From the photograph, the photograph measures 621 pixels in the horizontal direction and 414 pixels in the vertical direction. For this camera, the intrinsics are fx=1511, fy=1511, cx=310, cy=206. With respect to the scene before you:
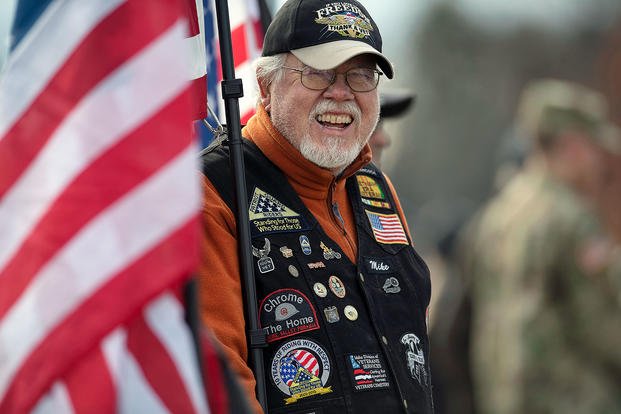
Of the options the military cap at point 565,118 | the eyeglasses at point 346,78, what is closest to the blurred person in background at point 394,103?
the military cap at point 565,118

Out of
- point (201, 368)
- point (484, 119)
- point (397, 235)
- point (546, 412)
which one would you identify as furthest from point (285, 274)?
point (484, 119)

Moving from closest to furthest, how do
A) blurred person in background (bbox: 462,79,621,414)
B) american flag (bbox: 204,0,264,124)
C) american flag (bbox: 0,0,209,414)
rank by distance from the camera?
american flag (bbox: 0,0,209,414) → american flag (bbox: 204,0,264,124) → blurred person in background (bbox: 462,79,621,414)

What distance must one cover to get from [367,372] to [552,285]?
4040mm

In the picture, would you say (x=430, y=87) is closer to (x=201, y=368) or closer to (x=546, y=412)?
(x=546, y=412)

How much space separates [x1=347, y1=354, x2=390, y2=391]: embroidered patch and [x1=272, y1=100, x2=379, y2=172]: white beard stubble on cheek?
0.67 meters

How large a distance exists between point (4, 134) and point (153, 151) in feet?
1.18

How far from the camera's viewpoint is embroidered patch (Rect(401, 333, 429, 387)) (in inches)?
196

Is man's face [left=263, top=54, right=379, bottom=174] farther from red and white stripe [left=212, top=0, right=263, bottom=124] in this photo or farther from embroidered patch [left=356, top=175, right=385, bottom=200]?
red and white stripe [left=212, top=0, right=263, bottom=124]

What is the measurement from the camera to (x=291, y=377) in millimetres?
4680

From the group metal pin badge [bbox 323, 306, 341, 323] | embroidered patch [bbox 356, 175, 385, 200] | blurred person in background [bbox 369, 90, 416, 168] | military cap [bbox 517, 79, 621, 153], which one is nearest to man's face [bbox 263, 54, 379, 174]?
embroidered patch [bbox 356, 175, 385, 200]

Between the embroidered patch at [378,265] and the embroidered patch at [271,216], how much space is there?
246 millimetres

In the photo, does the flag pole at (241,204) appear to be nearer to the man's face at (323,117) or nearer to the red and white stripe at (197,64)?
the red and white stripe at (197,64)

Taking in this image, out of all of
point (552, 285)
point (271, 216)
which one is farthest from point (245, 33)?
point (552, 285)

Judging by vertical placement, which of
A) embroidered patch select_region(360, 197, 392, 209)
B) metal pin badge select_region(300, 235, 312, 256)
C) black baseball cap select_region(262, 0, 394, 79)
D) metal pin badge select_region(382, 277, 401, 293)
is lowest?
metal pin badge select_region(382, 277, 401, 293)
